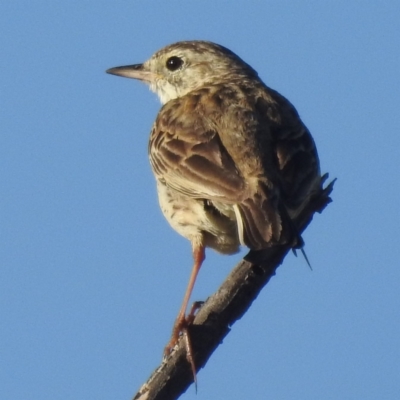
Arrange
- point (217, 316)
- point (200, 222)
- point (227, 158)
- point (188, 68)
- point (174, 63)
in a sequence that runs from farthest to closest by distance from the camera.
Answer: point (174, 63) < point (188, 68) < point (200, 222) < point (227, 158) < point (217, 316)

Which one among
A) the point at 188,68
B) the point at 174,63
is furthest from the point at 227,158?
the point at 174,63

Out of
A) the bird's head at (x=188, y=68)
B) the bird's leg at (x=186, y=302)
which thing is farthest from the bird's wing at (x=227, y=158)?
the bird's head at (x=188, y=68)

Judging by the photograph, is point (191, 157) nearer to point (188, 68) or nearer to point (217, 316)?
point (217, 316)

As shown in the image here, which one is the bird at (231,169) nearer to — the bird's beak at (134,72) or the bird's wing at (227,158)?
the bird's wing at (227,158)

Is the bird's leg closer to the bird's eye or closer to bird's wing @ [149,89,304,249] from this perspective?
bird's wing @ [149,89,304,249]

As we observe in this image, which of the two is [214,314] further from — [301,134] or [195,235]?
[301,134]

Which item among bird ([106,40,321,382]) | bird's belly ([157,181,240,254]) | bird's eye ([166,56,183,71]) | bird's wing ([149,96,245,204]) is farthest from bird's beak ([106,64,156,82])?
bird's belly ([157,181,240,254])

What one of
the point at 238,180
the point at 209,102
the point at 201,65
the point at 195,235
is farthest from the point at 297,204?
the point at 201,65
